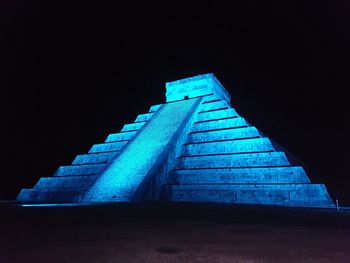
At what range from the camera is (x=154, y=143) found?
730 inches

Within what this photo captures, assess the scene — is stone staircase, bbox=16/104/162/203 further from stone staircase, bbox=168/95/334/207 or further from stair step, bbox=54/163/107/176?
stone staircase, bbox=168/95/334/207

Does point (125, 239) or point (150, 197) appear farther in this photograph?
point (150, 197)

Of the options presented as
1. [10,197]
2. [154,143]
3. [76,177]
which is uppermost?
[154,143]

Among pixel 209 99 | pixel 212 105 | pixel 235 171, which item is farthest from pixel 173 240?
pixel 209 99

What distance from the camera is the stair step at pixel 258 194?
12.9 metres

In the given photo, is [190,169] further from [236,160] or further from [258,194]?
[258,194]

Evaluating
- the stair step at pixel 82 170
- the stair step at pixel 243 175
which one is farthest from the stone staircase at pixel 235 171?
the stair step at pixel 82 170

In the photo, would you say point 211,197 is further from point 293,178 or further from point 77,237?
point 77,237

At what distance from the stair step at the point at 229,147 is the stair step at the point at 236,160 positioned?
420mm

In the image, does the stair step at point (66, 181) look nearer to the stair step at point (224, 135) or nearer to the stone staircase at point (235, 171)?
the stone staircase at point (235, 171)

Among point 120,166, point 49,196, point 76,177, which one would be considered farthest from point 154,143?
point 49,196

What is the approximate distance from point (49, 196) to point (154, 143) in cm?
723

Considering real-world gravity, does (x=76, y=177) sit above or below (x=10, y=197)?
above

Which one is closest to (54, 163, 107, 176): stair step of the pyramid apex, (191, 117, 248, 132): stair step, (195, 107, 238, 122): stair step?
(191, 117, 248, 132): stair step
